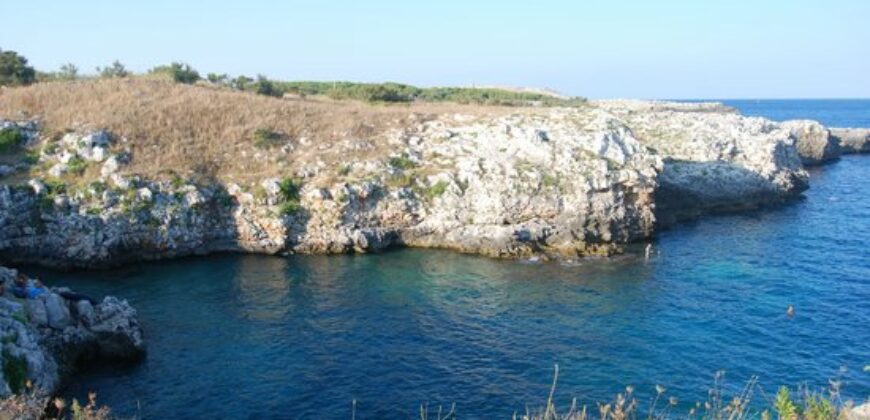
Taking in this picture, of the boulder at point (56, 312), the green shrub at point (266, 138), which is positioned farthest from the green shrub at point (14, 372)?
the green shrub at point (266, 138)

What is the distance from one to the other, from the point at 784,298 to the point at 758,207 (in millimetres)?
30452

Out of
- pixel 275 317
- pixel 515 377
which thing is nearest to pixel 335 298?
pixel 275 317

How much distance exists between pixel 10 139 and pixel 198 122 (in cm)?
1429

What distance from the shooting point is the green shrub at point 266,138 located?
54.8 meters

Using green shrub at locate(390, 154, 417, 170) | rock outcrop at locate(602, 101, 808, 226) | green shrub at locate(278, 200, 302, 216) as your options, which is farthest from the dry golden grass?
rock outcrop at locate(602, 101, 808, 226)

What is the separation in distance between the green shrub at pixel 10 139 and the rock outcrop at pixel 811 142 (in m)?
102

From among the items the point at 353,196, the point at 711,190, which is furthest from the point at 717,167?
the point at 353,196

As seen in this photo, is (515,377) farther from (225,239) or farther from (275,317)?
(225,239)

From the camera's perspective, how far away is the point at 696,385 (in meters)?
27.2

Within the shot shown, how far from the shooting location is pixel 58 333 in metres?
28.1

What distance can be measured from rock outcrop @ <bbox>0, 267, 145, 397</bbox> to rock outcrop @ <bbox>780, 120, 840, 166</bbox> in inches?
3969

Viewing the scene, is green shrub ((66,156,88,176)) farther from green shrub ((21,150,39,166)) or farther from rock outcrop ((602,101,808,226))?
rock outcrop ((602,101,808,226))

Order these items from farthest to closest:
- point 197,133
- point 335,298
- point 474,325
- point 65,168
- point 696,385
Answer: point 197,133 < point 65,168 < point 335,298 < point 474,325 < point 696,385

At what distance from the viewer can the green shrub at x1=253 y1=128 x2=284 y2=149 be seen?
5475 centimetres
